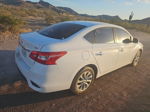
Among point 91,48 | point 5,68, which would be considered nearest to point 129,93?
point 91,48

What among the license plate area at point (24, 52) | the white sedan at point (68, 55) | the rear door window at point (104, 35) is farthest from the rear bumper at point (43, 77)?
the rear door window at point (104, 35)

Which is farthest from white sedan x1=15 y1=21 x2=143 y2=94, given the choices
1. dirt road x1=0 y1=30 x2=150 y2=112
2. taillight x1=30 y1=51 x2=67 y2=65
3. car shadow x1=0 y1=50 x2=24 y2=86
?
car shadow x1=0 y1=50 x2=24 y2=86

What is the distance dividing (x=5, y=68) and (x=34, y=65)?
87.4 inches

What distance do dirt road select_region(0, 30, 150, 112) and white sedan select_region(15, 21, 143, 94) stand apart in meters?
0.36

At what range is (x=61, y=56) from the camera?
3094 mm

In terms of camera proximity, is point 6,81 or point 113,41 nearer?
point 6,81

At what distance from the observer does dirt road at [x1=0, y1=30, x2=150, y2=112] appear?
3.33m

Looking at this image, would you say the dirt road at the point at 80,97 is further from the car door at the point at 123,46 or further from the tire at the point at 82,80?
the car door at the point at 123,46

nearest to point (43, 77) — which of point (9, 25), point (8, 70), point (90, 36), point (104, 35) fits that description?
point (90, 36)

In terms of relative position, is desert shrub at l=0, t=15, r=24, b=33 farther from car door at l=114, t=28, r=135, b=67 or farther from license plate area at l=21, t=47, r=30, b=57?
car door at l=114, t=28, r=135, b=67

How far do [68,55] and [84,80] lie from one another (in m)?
0.93

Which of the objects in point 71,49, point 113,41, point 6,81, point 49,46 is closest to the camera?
point 49,46

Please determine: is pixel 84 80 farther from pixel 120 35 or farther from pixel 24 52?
pixel 120 35

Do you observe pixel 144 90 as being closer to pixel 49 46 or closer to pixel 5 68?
pixel 49 46
